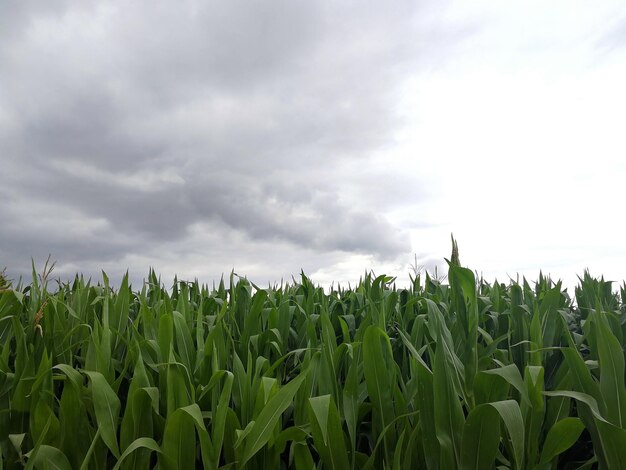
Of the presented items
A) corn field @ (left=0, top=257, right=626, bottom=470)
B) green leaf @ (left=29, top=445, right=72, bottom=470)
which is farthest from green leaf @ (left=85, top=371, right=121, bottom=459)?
→ green leaf @ (left=29, top=445, right=72, bottom=470)

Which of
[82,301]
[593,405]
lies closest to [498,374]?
[593,405]

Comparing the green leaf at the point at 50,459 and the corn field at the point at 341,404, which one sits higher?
the corn field at the point at 341,404

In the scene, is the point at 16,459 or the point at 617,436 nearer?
the point at 617,436

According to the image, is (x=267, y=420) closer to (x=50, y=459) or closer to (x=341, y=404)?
(x=341, y=404)

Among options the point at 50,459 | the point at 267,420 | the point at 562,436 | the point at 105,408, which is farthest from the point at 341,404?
the point at 50,459

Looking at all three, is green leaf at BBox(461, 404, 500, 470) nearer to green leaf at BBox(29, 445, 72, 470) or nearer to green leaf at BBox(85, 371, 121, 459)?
green leaf at BBox(85, 371, 121, 459)

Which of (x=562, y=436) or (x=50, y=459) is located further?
(x=50, y=459)

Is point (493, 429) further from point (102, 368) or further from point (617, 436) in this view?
point (102, 368)

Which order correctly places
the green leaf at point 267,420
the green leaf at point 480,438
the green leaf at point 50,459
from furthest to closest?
1. the green leaf at point 50,459
2. the green leaf at point 267,420
3. the green leaf at point 480,438

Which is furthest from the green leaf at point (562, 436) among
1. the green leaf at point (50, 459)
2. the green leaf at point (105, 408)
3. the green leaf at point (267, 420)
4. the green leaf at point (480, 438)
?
the green leaf at point (50, 459)

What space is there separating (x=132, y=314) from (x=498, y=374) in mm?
2425

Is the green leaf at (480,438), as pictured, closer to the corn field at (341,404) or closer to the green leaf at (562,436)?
the corn field at (341,404)

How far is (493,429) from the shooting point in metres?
1.23

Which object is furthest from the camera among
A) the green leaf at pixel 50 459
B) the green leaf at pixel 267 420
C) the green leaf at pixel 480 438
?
the green leaf at pixel 50 459
